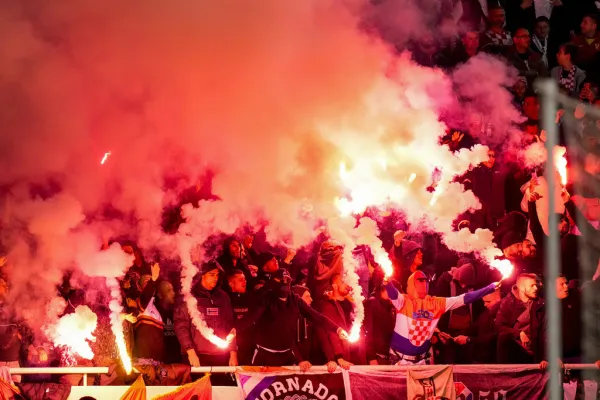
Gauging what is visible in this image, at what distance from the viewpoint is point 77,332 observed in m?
6.34

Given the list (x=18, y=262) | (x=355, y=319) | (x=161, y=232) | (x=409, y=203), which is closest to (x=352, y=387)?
(x=355, y=319)

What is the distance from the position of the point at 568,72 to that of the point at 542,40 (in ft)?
1.11

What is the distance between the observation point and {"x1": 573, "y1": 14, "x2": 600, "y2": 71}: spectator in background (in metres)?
6.46

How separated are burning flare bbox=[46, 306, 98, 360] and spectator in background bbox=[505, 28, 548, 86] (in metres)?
3.96

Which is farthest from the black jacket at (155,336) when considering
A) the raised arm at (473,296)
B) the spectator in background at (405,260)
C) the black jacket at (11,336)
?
the raised arm at (473,296)

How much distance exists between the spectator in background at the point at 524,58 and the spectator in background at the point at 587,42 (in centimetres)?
31

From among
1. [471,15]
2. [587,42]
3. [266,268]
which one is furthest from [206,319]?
[587,42]

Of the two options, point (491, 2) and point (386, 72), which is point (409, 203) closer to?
point (386, 72)

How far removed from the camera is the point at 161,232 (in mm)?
6344

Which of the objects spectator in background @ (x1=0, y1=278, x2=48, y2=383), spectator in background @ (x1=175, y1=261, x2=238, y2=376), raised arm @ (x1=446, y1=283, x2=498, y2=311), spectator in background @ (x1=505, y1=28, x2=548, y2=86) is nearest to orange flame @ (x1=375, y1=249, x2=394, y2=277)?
raised arm @ (x1=446, y1=283, x2=498, y2=311)

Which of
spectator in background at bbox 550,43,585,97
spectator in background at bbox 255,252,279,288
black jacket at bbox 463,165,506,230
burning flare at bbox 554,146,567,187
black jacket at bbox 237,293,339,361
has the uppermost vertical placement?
spectator in background at bbox 550,43,585,97

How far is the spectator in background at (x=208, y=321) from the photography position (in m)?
6.17

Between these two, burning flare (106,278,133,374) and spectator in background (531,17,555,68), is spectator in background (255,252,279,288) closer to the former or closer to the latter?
burning flare (106,278,133,374)

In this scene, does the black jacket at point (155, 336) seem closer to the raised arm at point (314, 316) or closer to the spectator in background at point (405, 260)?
the raised arm at point (314, 316)
